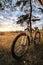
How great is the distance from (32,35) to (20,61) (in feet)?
0.95

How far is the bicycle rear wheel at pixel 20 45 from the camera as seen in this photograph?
7.08ft

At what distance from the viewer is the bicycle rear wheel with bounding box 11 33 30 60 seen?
2158 millimetres

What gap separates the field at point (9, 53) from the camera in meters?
2.15

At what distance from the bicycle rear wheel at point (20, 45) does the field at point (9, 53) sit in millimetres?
42

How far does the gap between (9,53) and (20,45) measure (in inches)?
5.5

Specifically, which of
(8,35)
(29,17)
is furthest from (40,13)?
(8,35)

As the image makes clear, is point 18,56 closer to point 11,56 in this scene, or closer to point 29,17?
point 11,56

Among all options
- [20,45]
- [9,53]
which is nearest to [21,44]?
[20,45]

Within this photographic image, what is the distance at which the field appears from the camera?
2.15 metres

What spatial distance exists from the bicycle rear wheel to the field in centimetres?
4

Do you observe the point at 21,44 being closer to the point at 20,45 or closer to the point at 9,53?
the point at 20,45

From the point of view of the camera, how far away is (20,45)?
223cm

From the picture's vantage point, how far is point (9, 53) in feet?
7.09

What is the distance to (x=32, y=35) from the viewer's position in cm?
229
